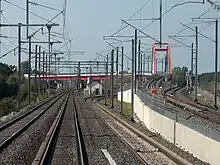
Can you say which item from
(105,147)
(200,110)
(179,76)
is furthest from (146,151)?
(179,76)

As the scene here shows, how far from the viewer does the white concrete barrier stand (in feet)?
52.7

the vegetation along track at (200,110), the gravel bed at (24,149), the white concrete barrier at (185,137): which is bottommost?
the gravel bed at (24,149)

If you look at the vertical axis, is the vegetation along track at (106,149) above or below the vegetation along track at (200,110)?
below

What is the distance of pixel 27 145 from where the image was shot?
22969 millimetres

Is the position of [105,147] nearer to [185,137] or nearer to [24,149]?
[24,149]

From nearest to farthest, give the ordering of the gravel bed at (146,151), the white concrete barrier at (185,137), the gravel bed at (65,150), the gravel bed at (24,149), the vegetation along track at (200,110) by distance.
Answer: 1. the white concrete barrier at (185,137)
2. the gravel bed at (65,150)
3. the gravel bed at (146,151)
4. the gravel bed at (24,149)
5. the vegetation along track at (200,110)

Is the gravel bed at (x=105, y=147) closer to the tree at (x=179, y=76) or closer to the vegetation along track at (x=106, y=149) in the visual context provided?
the vegetation along track at (x=106, y=149)

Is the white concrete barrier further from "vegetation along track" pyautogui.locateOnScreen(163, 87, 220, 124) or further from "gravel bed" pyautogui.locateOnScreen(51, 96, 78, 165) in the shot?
"vegetation along track" pyautogui.locateOnScreen(163, 87, 220, 124)

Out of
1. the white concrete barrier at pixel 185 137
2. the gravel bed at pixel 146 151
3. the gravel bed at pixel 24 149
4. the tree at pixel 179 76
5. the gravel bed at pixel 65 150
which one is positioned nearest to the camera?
the white concrete barrier at pixel 185 137

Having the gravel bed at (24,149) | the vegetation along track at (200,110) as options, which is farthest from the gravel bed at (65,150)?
the vegetation along track at (200,110)

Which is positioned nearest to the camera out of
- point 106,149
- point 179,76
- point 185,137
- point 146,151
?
point 185,137

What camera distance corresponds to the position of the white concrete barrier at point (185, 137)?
16078 millimetres

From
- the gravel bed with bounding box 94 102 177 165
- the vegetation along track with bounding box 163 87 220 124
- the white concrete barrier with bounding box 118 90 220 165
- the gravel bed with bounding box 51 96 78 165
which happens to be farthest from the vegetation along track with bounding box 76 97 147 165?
the vegetation along track with bounding box 163 87 220 124

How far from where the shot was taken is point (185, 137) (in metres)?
20.8
